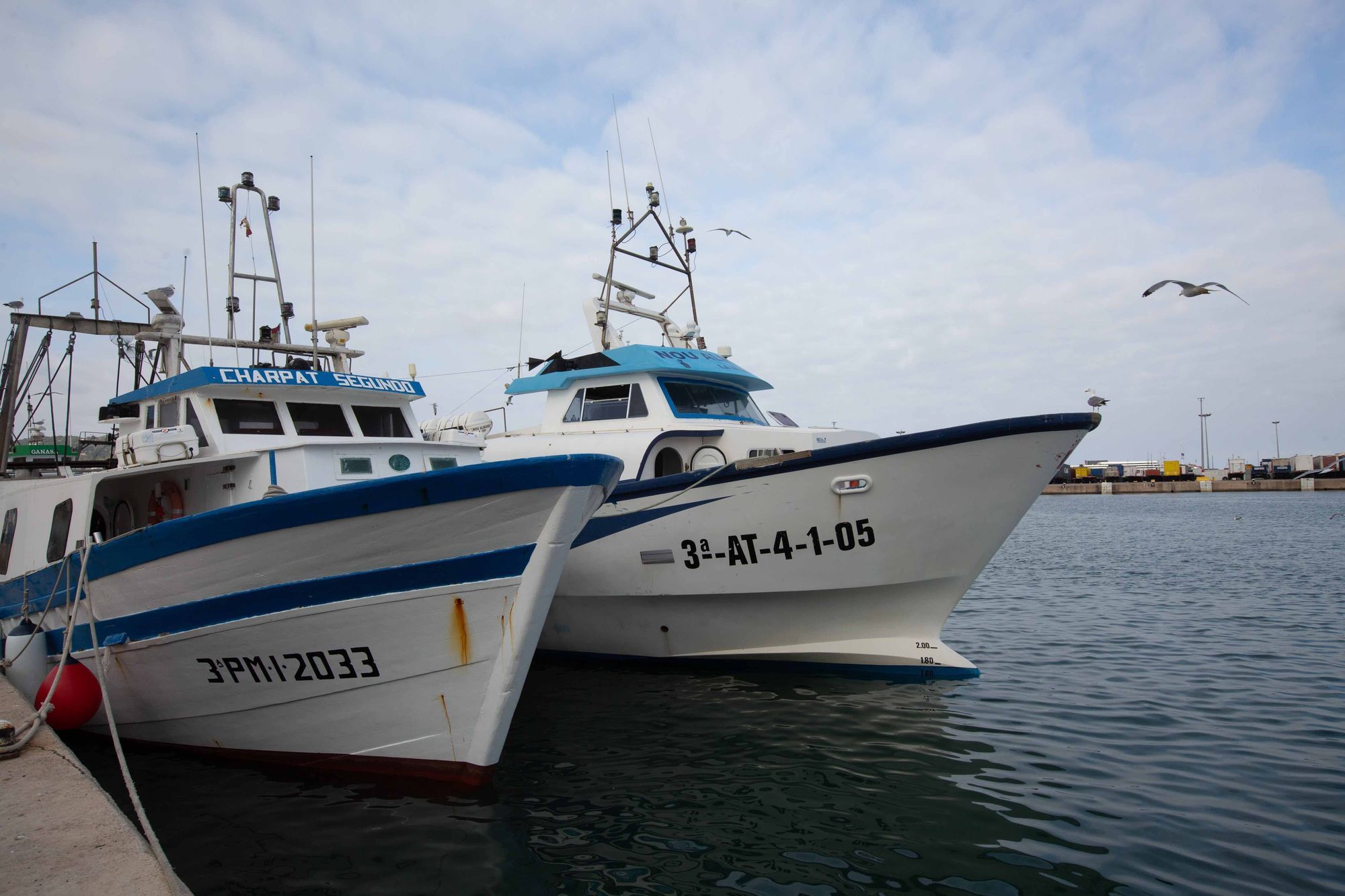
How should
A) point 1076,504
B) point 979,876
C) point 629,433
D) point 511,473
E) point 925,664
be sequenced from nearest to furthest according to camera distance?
1. point 979,876
2. point 511,473
3. point 925,664
4. point 629,433
5. point 1076,504

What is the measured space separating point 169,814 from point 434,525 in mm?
2559

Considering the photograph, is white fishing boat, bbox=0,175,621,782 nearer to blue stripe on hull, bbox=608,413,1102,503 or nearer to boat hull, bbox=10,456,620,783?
boat hull, bbox=10,456,620,783

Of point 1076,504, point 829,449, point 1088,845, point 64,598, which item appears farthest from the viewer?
point 1076,504

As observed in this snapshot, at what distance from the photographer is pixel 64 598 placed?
6.50 metres

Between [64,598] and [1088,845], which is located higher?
[64,598]

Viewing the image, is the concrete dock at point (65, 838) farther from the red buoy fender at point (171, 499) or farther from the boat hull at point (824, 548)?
the boat hull at point (824, 548)

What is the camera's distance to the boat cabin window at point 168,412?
722cm

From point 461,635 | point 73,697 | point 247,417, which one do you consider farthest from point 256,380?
point 461,635

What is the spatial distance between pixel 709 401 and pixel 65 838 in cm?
798

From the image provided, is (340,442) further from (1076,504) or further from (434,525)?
(1076,504)

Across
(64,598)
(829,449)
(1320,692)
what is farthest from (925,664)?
(64,598)

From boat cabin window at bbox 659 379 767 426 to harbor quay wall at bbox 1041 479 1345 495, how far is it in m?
69.8

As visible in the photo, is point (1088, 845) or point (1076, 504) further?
point (1076, 504)

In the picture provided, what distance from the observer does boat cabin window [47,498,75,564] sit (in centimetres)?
699
